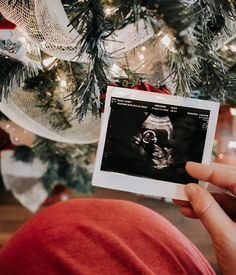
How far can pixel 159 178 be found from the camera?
1.99 ft

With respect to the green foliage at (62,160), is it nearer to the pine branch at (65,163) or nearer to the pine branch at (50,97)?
the pine branch at (65,163)

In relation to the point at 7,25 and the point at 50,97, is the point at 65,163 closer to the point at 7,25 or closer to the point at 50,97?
the point at 50,97

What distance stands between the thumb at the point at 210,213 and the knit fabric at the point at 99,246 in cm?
20

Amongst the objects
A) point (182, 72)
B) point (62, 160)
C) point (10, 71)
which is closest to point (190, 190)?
point (182, 72)

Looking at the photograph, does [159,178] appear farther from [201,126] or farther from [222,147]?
[222,147]

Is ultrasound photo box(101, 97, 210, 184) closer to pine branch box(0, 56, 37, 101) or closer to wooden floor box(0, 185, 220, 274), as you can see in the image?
pine branch box(0, 56, 37, 101)

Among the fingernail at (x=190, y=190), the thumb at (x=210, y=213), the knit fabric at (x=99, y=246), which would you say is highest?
the fingernail at (x=190, y=190)

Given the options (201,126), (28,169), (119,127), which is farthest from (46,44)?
(28,169)

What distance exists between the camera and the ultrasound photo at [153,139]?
0.59 m

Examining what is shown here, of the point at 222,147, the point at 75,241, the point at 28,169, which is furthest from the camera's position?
the point at 28,169

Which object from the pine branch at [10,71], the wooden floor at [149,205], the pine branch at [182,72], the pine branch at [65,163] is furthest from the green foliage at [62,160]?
the pine branch at [182,72]

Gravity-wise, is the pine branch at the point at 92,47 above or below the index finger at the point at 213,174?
above

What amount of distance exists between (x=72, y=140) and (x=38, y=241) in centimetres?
24

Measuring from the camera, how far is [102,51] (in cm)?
54
